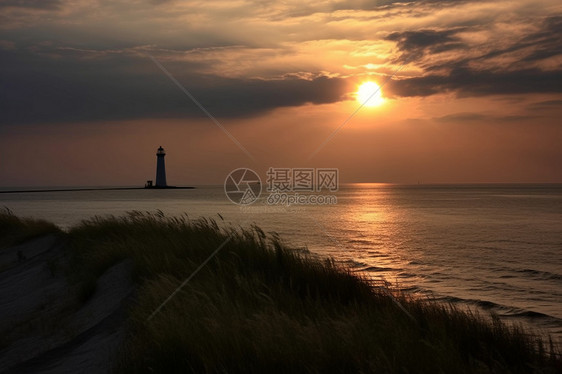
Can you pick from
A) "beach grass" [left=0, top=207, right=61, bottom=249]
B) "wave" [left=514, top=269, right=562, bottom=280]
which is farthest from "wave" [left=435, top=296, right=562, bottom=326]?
"beach grass" [left=0, top=207, right=61, bottom=249]

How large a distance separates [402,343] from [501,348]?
1.67 metres

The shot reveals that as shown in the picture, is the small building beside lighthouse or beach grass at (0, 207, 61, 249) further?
the small building beside lighthouse

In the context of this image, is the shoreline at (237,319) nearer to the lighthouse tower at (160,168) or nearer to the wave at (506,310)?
the wave at (506,310)

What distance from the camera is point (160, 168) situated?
174000 mm

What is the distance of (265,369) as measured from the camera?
5.32 meters

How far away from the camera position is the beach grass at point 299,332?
5.25 metres

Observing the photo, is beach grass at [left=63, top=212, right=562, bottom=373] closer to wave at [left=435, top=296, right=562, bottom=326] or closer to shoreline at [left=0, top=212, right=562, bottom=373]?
shoreline at [left=0, top=212, right=562, bottom=373]

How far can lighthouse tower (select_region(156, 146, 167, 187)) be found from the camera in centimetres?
16440

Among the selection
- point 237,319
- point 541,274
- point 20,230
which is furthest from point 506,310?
point 20,230

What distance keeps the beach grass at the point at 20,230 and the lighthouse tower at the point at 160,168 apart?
466 ft

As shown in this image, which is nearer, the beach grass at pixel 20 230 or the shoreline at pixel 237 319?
the shoreline at pixel 237 319

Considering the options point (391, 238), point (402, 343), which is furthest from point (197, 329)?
point (391, 238)

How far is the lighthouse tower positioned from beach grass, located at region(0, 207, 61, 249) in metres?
142

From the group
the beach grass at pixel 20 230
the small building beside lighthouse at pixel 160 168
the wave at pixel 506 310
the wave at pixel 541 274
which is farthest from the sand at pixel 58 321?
the small building beside lighthouse at pixel 160 168
